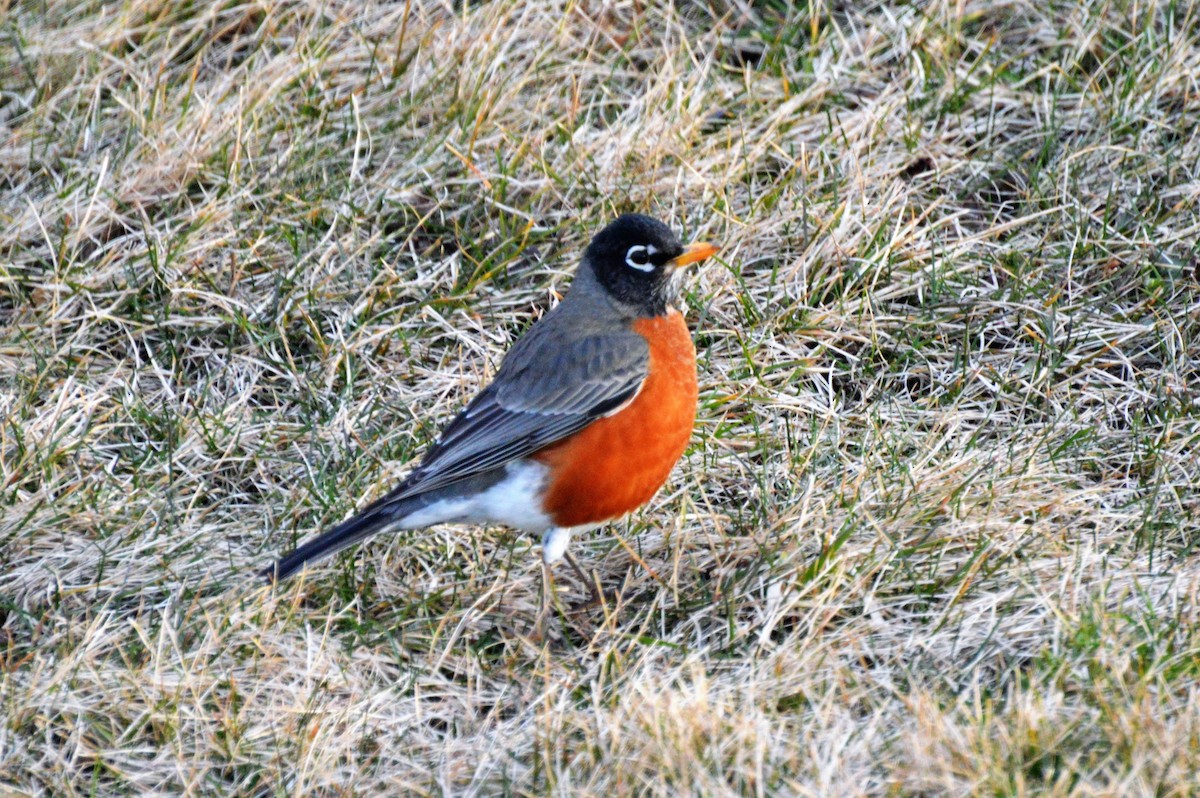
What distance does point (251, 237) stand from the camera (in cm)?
567

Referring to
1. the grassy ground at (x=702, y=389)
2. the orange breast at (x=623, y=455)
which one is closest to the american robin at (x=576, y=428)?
the orange breast at (x=623, y=455)

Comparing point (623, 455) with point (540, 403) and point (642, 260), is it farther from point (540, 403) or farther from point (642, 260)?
point (642, 260)

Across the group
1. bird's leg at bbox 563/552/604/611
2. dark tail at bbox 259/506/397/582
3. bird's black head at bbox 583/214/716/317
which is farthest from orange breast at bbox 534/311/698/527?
dark tail at bbox 259/506/397/582

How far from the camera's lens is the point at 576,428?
4.58 m

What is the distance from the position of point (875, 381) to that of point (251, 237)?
233cm

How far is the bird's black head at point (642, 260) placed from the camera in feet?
15.9

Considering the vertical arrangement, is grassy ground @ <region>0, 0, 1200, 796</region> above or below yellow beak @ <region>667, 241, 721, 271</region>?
below

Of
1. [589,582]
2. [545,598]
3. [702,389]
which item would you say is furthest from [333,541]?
[702,389]

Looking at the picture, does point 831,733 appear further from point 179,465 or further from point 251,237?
point 251,237

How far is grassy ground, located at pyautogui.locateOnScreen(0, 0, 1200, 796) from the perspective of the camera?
3688 millimetres

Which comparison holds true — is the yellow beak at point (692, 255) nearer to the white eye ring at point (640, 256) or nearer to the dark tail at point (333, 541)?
the white eye ring at point (640, 256)

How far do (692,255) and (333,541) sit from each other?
4.72ft

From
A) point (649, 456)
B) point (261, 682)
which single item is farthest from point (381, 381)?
point (261, 682)

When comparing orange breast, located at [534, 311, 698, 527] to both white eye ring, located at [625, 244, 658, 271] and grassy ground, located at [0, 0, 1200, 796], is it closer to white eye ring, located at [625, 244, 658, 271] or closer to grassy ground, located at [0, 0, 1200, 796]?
grassy ground, located at [0, 0, 1200, 796]
